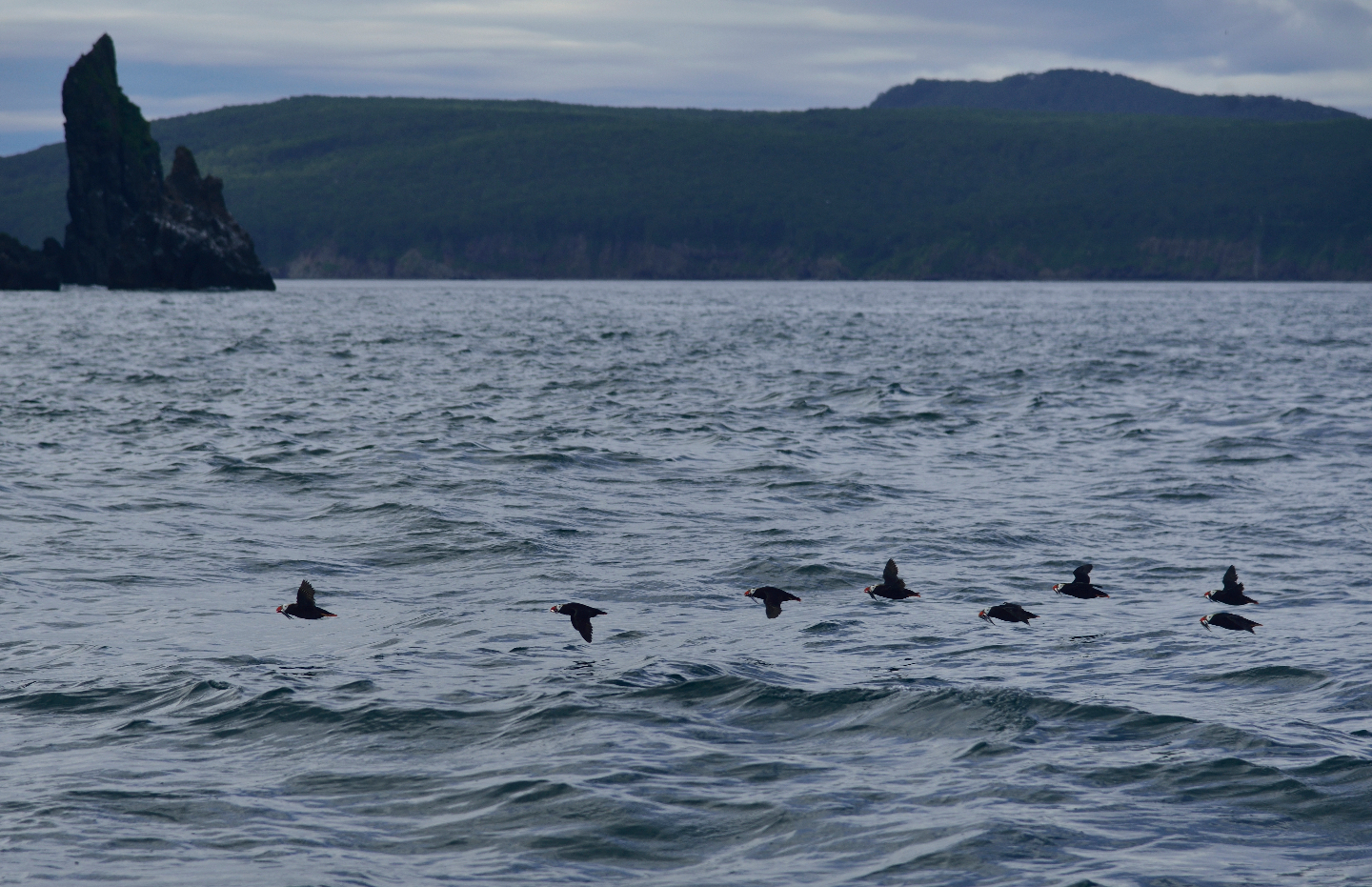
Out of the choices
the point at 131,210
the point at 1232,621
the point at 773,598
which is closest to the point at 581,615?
the point at 773,598

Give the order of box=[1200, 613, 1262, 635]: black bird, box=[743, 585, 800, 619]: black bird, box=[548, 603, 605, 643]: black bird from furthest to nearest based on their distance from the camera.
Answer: box=[743, 585, 800, 619]: black bird < box=[1200, 613, 1262, 635]: black bird < box=[548, 603, 605, 643]: black bird

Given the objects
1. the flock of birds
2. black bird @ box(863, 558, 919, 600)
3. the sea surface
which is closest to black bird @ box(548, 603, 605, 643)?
the flock of birds

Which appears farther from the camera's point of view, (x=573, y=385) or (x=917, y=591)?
(x=573, y=385)

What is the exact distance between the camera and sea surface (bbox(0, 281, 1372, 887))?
895cm

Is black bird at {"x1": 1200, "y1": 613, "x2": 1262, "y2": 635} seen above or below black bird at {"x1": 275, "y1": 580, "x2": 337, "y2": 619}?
above

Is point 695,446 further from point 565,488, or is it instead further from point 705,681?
point 705,681

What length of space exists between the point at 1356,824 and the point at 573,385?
35.2 metres

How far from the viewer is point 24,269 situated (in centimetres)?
13325

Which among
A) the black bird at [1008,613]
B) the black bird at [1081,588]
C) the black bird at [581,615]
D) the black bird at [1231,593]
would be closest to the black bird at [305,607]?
the black bird at [581,615]

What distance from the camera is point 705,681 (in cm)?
1237

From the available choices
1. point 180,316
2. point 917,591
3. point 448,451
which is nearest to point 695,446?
point 448,451

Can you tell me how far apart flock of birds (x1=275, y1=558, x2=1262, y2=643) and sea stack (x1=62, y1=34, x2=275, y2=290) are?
443 feet

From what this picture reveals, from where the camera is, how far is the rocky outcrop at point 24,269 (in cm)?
13200

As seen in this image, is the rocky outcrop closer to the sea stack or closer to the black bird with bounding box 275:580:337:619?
the sea stack
